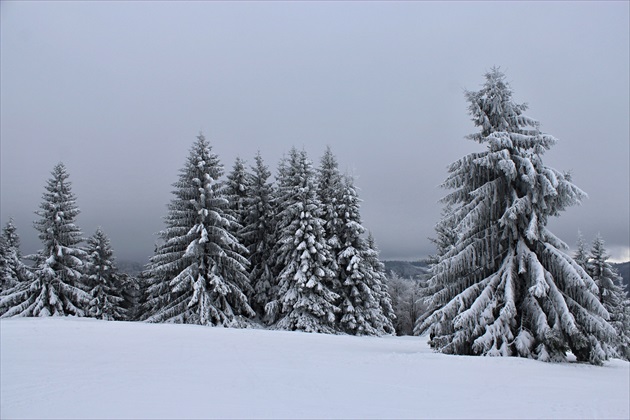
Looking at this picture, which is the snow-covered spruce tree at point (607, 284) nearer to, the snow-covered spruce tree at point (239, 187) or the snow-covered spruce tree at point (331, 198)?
the snow-covered spruce tree at point (331, 198)

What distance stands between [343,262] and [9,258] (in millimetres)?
30912

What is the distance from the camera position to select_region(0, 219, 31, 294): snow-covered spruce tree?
3481cm

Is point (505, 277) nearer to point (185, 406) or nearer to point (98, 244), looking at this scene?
point (185, 406)

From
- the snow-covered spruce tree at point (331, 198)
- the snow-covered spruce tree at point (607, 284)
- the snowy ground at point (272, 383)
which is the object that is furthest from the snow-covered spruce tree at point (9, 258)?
the snow-covered spruce tree at point (607, 284)

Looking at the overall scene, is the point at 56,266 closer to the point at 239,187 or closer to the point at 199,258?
the point at 199,258

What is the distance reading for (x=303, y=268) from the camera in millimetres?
24969

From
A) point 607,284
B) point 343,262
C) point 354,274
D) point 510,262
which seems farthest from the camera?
point 607,284

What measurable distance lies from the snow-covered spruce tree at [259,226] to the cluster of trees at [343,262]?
0.10 meters

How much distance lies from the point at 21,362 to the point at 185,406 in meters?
5.67

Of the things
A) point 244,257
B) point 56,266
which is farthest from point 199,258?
point 56,266

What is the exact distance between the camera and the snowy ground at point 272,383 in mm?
6707

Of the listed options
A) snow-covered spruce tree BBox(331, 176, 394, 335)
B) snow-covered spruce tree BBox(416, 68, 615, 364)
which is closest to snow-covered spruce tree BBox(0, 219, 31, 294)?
snow-covered spruce tree BBox(331, 176, 394, 335)

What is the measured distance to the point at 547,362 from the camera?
11836 mm

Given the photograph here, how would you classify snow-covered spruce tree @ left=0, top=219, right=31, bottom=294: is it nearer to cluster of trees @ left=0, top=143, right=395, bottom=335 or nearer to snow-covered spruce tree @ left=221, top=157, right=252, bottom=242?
cluster of trees @ left=0, top=143, right=395, bottom=335
